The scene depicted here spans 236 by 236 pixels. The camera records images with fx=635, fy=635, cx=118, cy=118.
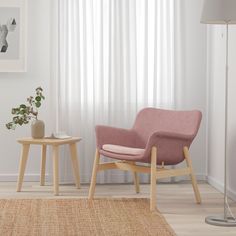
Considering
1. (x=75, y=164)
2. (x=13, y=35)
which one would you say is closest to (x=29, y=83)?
(x=13, y=35)

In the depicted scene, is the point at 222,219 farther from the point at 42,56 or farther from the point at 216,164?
the point at 42,56

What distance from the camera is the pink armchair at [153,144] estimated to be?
187 inches

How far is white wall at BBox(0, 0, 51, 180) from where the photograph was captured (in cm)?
600

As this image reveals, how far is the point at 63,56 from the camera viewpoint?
5.88 metres

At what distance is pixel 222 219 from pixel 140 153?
86 centimetres

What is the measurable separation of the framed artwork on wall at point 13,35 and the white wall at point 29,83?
0.25 feet

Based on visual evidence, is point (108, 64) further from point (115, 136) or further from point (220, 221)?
point (220, 221)

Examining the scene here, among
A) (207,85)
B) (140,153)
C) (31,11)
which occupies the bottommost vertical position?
(140,153)

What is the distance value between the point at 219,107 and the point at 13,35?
202 cm

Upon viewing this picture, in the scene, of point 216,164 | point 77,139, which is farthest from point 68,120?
point 216,164

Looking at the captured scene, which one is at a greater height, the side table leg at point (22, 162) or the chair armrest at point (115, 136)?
the chair armrest at point (115, 136)

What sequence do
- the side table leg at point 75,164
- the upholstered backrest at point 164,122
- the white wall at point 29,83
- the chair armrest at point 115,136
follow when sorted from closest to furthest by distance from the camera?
the upholstered backrest at point 164,122
the chair armrest at point 115,136
the side table leg at point 75,164
the white wall at point 29,83

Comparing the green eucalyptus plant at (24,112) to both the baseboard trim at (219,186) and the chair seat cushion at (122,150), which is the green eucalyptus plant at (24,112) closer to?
the chair seat cushion at (122,150)

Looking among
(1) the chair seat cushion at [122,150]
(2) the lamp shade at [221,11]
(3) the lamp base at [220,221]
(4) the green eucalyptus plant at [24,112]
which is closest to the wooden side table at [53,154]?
(4) the green eucalyptus plant at [24,112]
